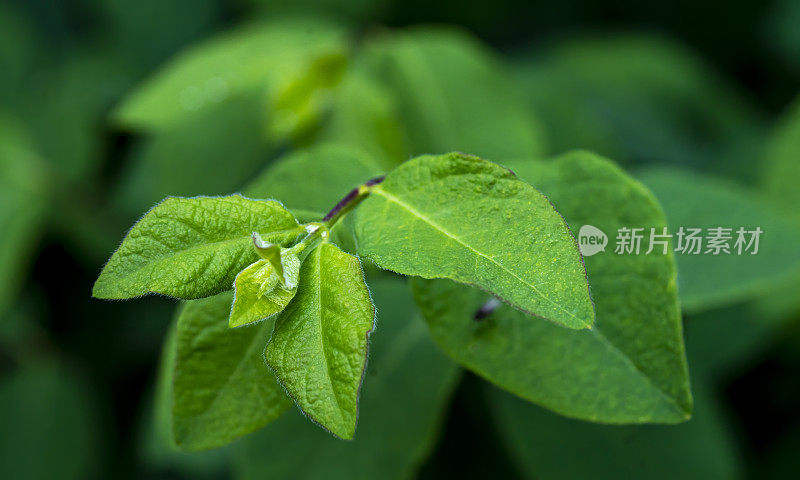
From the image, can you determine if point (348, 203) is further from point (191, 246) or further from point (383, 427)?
point (383, 427)

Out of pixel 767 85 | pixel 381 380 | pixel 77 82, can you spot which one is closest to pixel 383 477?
pixel 381 380

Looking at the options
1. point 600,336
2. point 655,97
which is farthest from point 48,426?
point 655,97

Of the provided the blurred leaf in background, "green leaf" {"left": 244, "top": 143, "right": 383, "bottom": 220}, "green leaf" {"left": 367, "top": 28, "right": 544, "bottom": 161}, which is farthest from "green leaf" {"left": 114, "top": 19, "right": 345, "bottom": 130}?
"green leaf" {"left": 244, "top": 143, "right": 383, "bottom": 220}

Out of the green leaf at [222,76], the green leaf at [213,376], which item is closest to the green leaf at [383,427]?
the green leaf at [213,376]

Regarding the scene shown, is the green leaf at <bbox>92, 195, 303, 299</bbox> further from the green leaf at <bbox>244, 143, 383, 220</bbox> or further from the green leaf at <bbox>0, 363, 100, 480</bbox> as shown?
the green leaf at <bbox>0, 363, 100, 480</bbox>

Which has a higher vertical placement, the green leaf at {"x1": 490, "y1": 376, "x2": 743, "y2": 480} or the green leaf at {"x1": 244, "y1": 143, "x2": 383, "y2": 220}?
the green leaf at {"x1": 244, "y1": 143, "x2": 383, "y2": 220}

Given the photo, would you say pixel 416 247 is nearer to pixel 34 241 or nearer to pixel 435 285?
pixel 435 285
